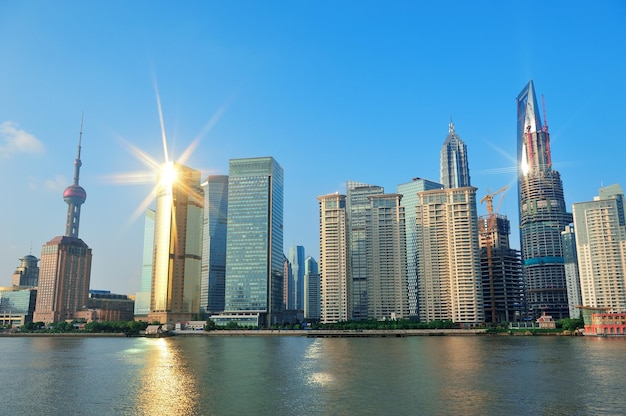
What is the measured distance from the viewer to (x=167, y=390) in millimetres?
77750

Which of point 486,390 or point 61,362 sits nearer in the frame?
point 486,390

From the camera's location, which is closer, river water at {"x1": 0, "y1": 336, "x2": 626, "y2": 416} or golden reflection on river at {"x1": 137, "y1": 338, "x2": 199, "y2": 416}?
river water at {"x1": 0, "y1": 336, "x2": 626, "y2": 416}

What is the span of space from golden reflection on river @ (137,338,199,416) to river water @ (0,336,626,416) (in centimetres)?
15

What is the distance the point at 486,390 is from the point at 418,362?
3675cm

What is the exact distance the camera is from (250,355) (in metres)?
136

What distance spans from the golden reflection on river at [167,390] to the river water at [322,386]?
0.15 meters

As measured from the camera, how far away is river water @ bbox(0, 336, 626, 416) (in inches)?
2505

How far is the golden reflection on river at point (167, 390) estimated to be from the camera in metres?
64.4

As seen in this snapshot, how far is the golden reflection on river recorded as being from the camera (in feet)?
211

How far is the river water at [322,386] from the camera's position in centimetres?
6362

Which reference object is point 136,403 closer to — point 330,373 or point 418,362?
point 330,373

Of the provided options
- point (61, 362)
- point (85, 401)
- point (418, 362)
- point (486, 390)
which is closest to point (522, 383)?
point (486, 390)

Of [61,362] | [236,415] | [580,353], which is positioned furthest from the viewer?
[580,353]

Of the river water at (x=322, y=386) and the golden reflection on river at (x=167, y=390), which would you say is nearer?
the river water at (x=322, y=386)
